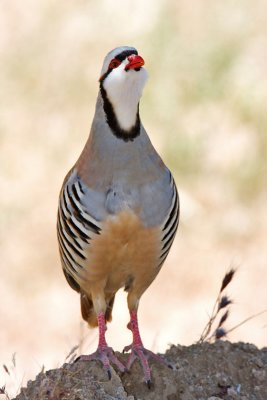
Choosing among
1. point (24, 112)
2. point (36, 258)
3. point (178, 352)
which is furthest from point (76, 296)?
A: point (178, 352)

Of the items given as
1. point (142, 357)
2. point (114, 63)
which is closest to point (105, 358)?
point (142, 357)

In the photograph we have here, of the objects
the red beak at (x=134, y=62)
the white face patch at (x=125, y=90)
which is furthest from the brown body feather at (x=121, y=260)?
the red beak at (x=134, y=62)

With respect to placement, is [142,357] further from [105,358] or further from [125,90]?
[125,90]

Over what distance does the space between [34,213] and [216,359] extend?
431cm

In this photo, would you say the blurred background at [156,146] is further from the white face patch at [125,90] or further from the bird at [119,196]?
the white face patch at [125,90]

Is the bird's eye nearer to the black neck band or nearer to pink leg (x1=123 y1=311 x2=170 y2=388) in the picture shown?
the black neck band

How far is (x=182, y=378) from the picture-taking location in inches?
161

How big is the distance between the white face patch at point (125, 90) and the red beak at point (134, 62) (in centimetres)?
2

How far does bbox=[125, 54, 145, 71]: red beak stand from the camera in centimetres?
394

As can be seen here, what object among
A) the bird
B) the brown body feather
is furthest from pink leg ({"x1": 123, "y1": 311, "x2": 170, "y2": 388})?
the brown body feather

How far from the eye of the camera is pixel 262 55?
9.18 metres

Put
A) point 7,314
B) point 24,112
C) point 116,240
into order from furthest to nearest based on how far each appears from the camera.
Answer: point 24,112, point 7,314, point 116,240

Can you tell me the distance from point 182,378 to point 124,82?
119cm

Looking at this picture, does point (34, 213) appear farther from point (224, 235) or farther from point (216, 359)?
point (216, 359)
